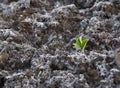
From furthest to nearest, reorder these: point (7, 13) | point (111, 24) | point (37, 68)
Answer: point (7, 13) < point (111, 24) < point (37, 68)

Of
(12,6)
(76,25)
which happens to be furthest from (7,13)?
(76,25)

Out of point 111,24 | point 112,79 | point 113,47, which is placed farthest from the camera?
point 111,24

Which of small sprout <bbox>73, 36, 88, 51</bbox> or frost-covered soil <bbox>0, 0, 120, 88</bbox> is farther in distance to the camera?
small sprout <bbox>73, 36, 88, 51</bbox>

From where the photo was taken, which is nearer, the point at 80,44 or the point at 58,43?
the point at 80,44

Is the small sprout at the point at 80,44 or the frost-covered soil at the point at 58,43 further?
the small sprout at the point at 80,44

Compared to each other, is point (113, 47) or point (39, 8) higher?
point (39, 8)

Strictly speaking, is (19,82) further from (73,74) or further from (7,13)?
(7,13)

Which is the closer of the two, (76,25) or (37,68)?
(37,68)

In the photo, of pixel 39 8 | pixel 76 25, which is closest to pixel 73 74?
pixel 76 25
